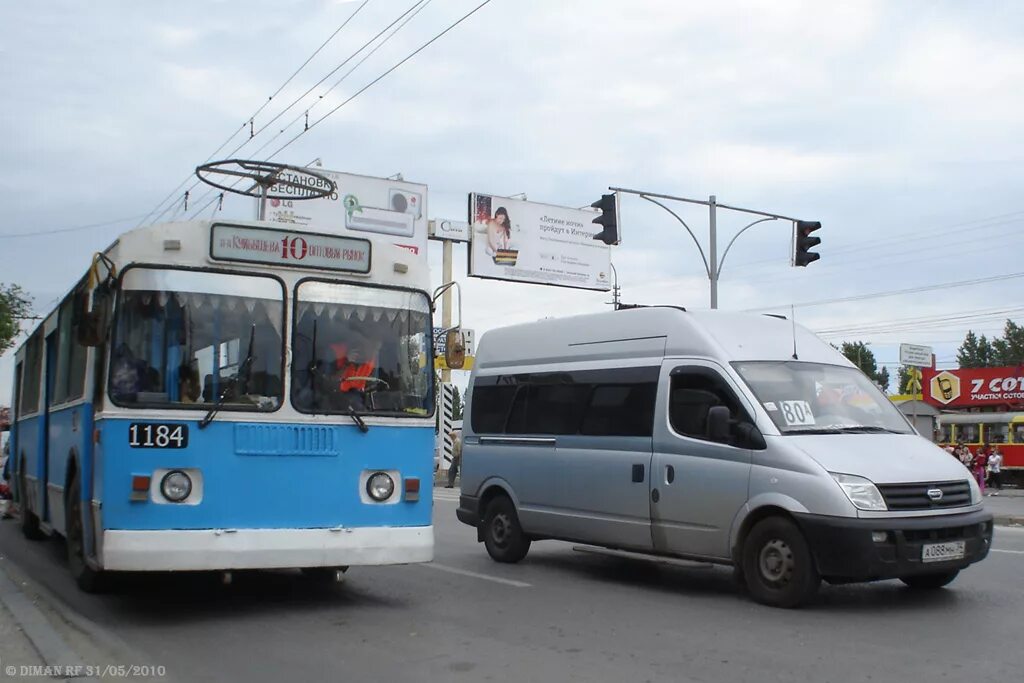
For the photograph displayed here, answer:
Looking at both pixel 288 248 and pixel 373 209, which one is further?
pixel 373 209

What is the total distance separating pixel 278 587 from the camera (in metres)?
10.2

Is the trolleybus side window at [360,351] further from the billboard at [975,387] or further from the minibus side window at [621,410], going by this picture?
the billboard at [975,387]

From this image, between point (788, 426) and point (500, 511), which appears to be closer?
point (788, 426)

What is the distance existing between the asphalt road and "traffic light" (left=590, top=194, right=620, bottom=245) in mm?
9952

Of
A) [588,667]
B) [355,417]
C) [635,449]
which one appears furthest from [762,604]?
[355,417]

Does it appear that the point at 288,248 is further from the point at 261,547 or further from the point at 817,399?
the point at 817,399

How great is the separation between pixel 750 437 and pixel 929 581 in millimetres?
2178

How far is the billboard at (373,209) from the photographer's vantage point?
133ft

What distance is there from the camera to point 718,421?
9328 mm

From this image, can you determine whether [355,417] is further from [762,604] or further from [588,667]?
[762,604]

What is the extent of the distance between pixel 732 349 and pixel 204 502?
15.7 ft

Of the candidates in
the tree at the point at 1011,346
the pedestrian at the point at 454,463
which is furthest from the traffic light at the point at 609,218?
the tree at the point at 1011,346

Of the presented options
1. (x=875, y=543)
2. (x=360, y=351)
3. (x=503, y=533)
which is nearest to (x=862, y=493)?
(x=875, y=543)

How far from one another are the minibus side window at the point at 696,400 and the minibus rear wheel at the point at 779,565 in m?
1.05
